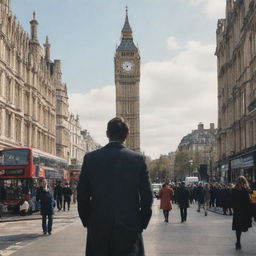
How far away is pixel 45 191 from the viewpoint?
16906 millimetres

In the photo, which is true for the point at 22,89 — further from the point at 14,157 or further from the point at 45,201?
the point at 45,201

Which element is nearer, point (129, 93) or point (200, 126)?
point (129, 93)

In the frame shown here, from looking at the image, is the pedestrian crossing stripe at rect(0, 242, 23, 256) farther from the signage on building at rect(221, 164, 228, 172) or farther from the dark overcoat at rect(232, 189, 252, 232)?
the signage on building at rect(221, 164, 228, 172)

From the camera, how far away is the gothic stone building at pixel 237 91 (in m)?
39.6

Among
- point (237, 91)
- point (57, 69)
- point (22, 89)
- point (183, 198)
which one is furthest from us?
point (57, 69)

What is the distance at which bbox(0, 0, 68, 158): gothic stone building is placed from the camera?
46.2 meters

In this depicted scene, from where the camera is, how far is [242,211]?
41.1ft

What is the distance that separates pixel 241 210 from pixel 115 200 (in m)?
8.24

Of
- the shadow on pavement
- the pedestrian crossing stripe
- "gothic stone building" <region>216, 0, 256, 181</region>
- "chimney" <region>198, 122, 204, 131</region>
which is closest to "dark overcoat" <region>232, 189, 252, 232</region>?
the pedestrian crossing stripe

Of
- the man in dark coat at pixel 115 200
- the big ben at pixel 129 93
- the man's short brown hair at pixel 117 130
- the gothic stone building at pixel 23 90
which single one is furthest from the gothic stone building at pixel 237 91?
the big ben at pixel 129 93

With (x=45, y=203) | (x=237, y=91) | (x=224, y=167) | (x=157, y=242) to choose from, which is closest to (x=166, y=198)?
(x=45, y=203)

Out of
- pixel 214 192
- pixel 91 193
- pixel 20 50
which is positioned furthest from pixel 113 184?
pixel 20 50

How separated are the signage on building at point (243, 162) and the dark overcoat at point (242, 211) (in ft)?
84.8

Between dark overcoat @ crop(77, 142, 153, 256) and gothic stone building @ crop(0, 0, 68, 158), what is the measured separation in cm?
4071
